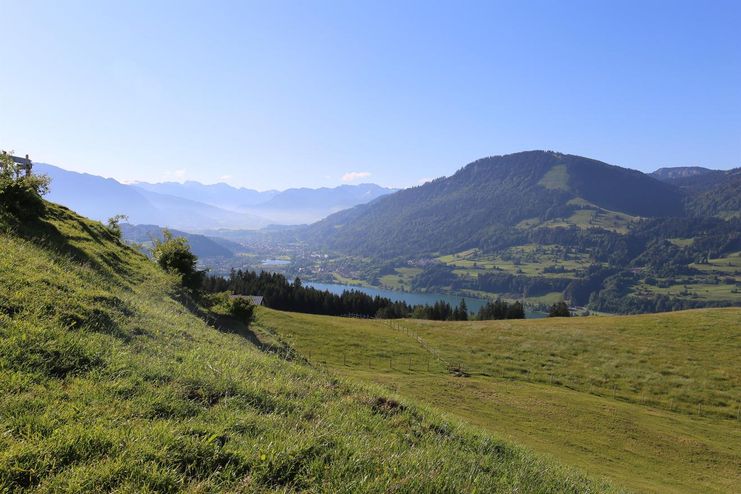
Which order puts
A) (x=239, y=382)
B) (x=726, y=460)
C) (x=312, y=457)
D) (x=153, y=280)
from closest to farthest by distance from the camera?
(x=312, y=457) < (x=239, y=382) < (x=153, y=280) < (x=726, y=460)

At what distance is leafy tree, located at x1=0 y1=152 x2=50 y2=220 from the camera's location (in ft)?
60.1

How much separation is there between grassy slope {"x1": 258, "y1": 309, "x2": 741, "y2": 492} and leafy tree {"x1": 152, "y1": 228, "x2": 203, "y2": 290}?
14.3 meters

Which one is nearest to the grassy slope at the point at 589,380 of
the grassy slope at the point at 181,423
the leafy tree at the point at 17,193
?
the grassy slope at the point at 181,423

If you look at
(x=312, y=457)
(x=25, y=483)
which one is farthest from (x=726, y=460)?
(x=25, y=483)

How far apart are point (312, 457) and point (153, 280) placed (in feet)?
69.6

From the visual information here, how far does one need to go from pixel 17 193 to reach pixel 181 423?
20.3 meters

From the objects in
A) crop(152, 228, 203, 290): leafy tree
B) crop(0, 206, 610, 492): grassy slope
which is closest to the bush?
crop(152, 228, 203, 290): leafy tree

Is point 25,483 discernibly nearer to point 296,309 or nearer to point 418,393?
point 418,393

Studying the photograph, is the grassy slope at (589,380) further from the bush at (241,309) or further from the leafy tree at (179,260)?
the leafy tree at (179,260)

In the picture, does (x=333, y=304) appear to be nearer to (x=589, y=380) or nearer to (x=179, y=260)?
(x=589, y=380)

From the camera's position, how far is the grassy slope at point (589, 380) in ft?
78.7

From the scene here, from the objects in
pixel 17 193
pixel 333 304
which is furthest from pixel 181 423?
pixel 333 304

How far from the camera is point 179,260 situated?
28.6 meters

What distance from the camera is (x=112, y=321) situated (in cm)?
1017
